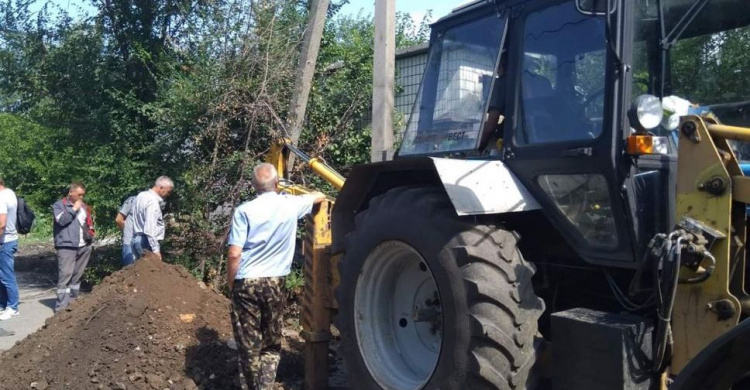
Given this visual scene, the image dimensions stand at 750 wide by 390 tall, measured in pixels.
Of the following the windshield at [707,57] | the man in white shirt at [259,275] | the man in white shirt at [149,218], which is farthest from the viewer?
the man in white shirt at [149,218]

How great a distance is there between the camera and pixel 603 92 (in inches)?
153

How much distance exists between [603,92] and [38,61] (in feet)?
28.1

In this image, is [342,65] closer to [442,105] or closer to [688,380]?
[442,105]

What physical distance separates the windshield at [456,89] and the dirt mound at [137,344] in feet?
7.39

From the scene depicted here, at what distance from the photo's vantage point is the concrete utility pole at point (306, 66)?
26.9 feet

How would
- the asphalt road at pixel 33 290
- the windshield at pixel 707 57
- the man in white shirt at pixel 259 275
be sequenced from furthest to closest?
1. the asphalt road at pixel 33 290
2. the man in white shirt at pixel 259 275
3. the windshield at pixel 707 57

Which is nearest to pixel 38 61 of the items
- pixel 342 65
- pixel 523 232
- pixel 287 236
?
pixel 342 65

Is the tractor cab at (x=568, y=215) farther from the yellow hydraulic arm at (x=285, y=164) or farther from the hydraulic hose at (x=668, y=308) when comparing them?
the yellow hydraulic arm at (x=285, y=164)

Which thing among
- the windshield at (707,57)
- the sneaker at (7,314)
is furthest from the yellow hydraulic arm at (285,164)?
the sneaker at (7,314)

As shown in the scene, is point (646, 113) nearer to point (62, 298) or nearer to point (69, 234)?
point (69, 234)

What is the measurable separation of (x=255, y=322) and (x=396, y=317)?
39.7 inches

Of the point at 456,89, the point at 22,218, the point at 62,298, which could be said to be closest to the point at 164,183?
the point at 62,298

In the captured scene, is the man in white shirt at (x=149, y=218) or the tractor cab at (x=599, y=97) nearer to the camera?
the tractor cab at (x=599, y=97)

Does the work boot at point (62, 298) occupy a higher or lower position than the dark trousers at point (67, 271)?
lower
